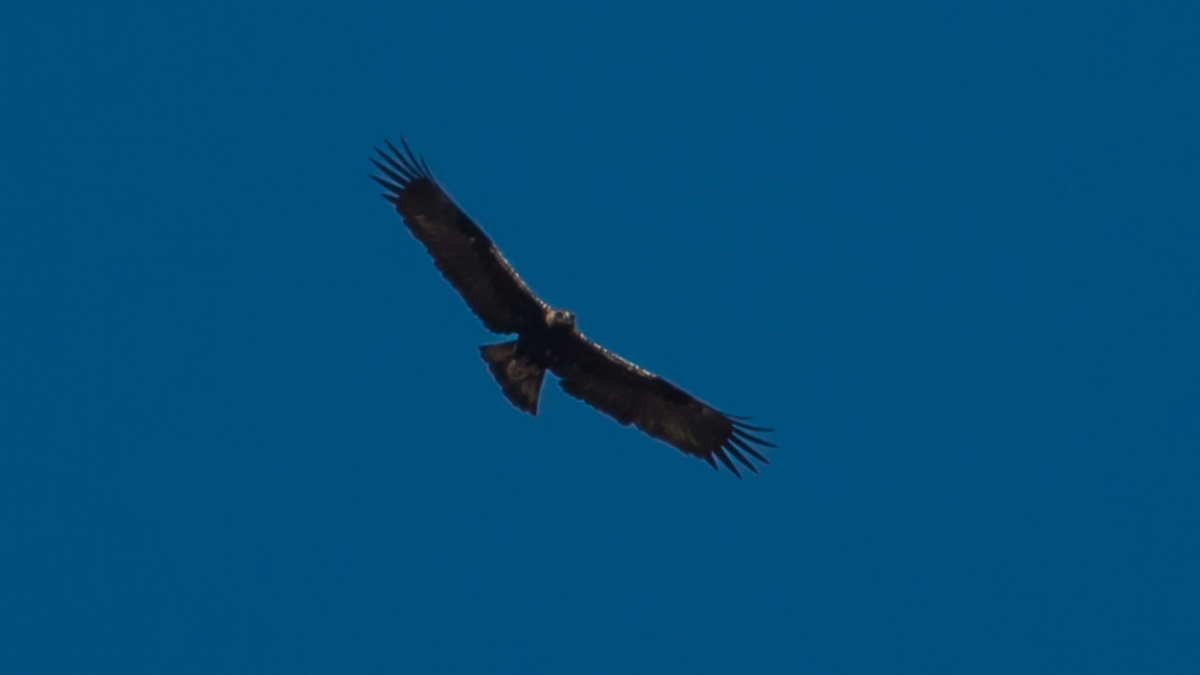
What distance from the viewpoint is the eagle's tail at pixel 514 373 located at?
18.9 meters

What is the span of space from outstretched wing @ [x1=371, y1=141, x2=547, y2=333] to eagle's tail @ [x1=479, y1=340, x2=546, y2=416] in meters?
0.26

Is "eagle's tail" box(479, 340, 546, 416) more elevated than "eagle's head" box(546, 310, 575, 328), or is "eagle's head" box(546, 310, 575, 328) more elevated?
"eagle's head" box(546, 310, 575, 328)

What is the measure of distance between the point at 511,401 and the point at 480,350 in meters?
0.72

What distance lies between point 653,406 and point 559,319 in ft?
5.93

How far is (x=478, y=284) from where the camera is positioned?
18.9 m

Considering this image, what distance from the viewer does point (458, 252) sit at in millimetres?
18906

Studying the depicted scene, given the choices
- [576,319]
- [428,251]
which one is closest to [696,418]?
[576,319]

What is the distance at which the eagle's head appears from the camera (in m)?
18.8

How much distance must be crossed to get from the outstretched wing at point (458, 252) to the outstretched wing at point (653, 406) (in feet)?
2.65

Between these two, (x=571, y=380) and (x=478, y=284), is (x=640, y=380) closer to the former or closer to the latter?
(x=571, y=380)

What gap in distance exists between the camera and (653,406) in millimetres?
19656

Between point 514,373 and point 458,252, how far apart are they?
1.60 m

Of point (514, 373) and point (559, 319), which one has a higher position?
point (559, 319)

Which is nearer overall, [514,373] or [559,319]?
[559,319]
